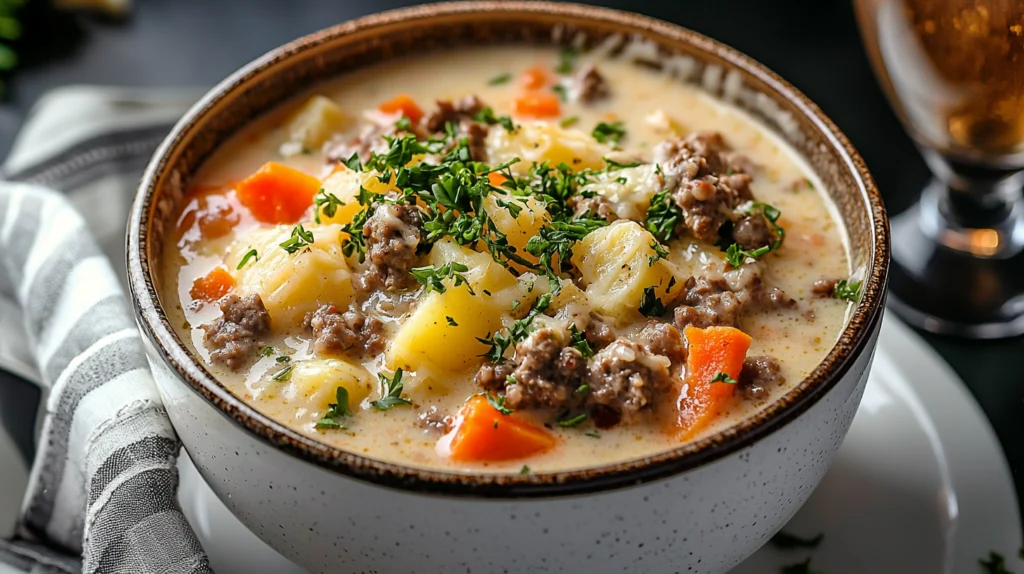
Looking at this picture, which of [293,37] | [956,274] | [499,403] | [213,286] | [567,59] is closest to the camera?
[499,403]

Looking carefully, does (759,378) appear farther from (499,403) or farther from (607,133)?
(607,133)

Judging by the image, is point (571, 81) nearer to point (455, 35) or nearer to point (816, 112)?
point (455, 35)

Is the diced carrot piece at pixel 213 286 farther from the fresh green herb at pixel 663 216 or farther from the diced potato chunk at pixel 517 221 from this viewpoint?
the fresh green herb at pixel 663 216

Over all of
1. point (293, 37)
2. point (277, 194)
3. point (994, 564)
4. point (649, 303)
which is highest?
point (277, 194)

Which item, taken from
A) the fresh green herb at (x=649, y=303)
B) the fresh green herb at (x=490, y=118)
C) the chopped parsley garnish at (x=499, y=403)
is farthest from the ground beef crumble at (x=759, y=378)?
the fresh green herb at (x=490, y=118)

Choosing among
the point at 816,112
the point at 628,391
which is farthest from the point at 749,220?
the point at 628,391

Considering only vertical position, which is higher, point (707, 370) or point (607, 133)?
point (607, 133)

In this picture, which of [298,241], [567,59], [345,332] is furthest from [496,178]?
[567,59]

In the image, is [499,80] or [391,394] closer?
[391,394]
